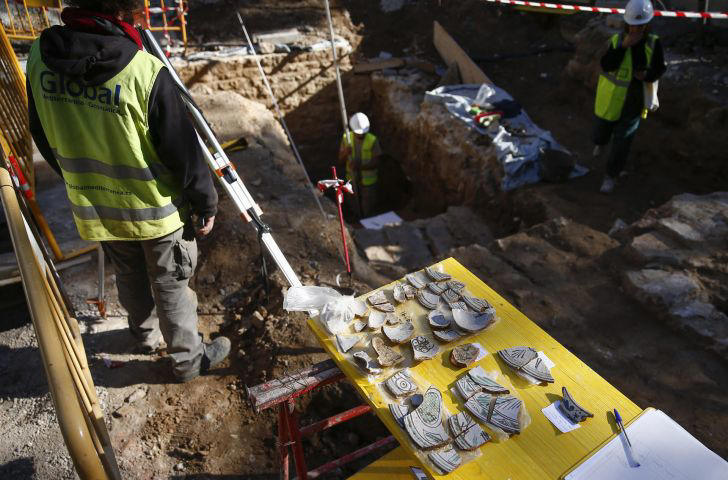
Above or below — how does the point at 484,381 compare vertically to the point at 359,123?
above

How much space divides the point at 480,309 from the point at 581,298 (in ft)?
6.59

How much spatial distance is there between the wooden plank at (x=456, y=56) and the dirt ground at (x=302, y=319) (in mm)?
1599

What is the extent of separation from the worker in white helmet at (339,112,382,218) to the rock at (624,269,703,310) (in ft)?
12.6

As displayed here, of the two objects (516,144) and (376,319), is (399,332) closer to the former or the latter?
(376,319)

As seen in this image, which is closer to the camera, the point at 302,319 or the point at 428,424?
the point at 428,424

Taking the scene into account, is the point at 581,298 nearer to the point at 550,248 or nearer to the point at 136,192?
the point at 550,248

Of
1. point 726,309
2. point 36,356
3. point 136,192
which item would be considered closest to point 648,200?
point 726,309

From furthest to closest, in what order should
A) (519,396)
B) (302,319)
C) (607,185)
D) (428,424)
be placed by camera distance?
(607,185) < (302,319) < (519,396) < (428,424)

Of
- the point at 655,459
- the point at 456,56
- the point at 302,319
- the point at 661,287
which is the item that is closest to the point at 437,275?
the point at 655,459

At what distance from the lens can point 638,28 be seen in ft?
16.5

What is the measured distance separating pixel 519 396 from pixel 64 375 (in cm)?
160

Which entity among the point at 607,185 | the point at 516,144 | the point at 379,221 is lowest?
the point at 379,221

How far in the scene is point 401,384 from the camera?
2.01 meters

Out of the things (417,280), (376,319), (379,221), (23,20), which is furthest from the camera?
(379,221)
